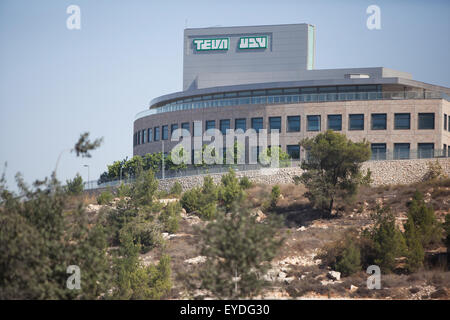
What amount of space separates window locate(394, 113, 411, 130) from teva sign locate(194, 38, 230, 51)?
2947 centimetres

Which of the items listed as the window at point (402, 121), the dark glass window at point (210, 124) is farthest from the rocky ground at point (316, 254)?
the dark glass window at point (210, 124)

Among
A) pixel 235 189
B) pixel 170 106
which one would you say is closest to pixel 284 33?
pixel 170 106

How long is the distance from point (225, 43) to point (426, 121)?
32009mm

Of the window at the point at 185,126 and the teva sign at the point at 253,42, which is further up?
the teva sign at the point at 253,42

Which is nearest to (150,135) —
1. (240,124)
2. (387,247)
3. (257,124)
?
(240,124)

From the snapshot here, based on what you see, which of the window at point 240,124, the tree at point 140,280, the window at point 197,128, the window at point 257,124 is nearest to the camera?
the tree at point 140,280

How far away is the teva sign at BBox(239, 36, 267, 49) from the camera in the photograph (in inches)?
3647

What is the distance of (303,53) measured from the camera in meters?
91.2

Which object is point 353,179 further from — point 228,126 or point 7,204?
point 7,204

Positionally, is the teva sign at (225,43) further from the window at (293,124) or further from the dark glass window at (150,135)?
the window at (293,124)

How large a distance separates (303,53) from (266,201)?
37.6 m

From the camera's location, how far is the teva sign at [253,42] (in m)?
92.6

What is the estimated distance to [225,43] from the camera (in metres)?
93.6

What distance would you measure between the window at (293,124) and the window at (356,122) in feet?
18.2
